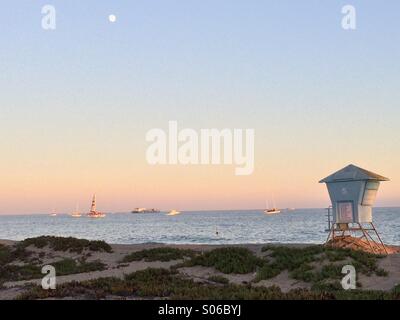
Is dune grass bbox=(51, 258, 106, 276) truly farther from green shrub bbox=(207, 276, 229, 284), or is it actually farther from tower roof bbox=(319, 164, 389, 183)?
tower roof bbox=(319, 164, 389, 183)

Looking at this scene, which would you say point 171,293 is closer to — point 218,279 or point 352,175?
point 218,279

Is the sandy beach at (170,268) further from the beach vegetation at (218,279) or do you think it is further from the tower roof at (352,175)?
the tower roof at (352,175)

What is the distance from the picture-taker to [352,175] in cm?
3309

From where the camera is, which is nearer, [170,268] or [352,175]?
[170,268]

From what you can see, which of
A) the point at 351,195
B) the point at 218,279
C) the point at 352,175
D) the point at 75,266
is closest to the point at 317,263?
the point at 218,279

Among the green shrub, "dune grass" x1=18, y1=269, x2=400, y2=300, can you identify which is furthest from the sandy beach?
"dune grass" x1=18, y1=269, x2=400, y2=300

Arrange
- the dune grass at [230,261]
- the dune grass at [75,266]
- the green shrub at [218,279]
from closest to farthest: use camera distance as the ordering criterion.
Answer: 1. the green shrub at [218,279]
2. the dune grass at [230,261]
3. the dune grass at [75,266]

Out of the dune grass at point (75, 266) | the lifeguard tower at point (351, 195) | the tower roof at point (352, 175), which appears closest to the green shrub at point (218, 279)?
the dune grass at point (75, 266)

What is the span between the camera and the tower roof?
32.7 metres

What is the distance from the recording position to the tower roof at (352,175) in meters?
32.7
